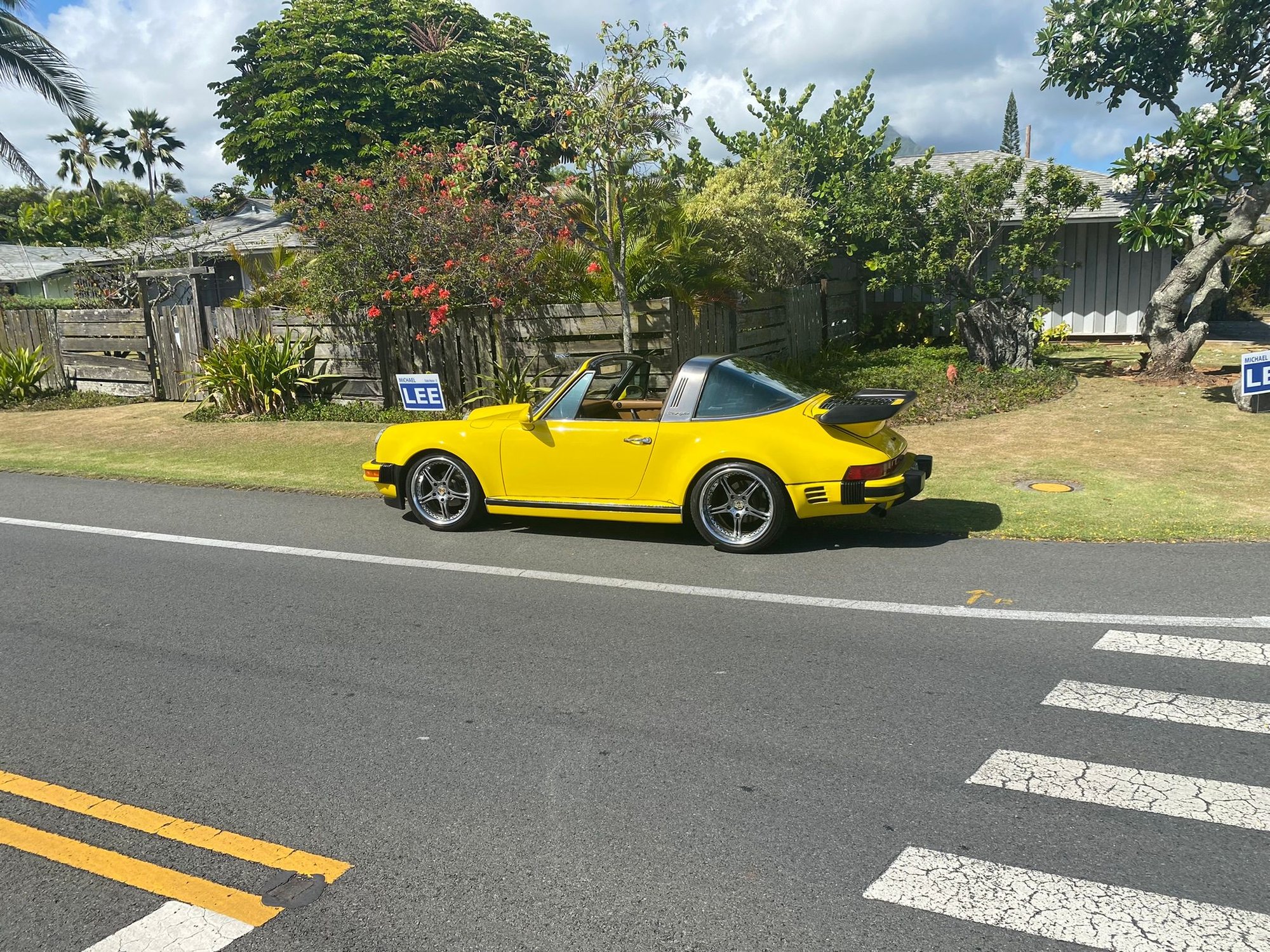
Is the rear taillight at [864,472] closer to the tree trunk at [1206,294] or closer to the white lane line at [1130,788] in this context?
the white lane line at [1130,788]

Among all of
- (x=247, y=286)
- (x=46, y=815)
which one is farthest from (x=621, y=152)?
(x=247, y=286)

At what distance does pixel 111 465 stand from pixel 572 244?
21.5ft

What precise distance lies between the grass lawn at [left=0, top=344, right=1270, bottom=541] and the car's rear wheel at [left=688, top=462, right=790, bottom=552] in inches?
49.5

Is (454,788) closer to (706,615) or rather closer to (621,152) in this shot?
(706,615)

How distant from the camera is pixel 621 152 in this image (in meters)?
11.8

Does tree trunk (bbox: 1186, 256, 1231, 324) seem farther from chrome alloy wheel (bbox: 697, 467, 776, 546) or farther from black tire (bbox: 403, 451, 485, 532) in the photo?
black tire (bbox: 403, 451, 485, 532)

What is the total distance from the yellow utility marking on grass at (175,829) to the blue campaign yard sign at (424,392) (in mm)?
8033

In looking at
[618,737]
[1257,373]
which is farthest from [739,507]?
[1257,373]

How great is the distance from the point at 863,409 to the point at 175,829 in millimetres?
5024

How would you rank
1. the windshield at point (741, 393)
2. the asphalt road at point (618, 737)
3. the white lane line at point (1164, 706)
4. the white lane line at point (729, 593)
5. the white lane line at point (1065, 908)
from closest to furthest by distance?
1. the white lane line at point (1065, 908)
2. the asphalt road at point (618, 737)
3. the white lane line at point (1164, 706)
4. the white lane line at point (729, 593)
5. the windshield at point (741, 393)

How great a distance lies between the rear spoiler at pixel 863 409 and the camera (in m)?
6.80

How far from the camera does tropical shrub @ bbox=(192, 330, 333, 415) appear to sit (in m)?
14.9

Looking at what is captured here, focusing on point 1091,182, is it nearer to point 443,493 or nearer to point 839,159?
point 839,159

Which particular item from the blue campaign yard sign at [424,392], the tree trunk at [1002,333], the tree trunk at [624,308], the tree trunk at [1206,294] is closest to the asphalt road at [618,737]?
the blue campaign yard sign at [424,392]
